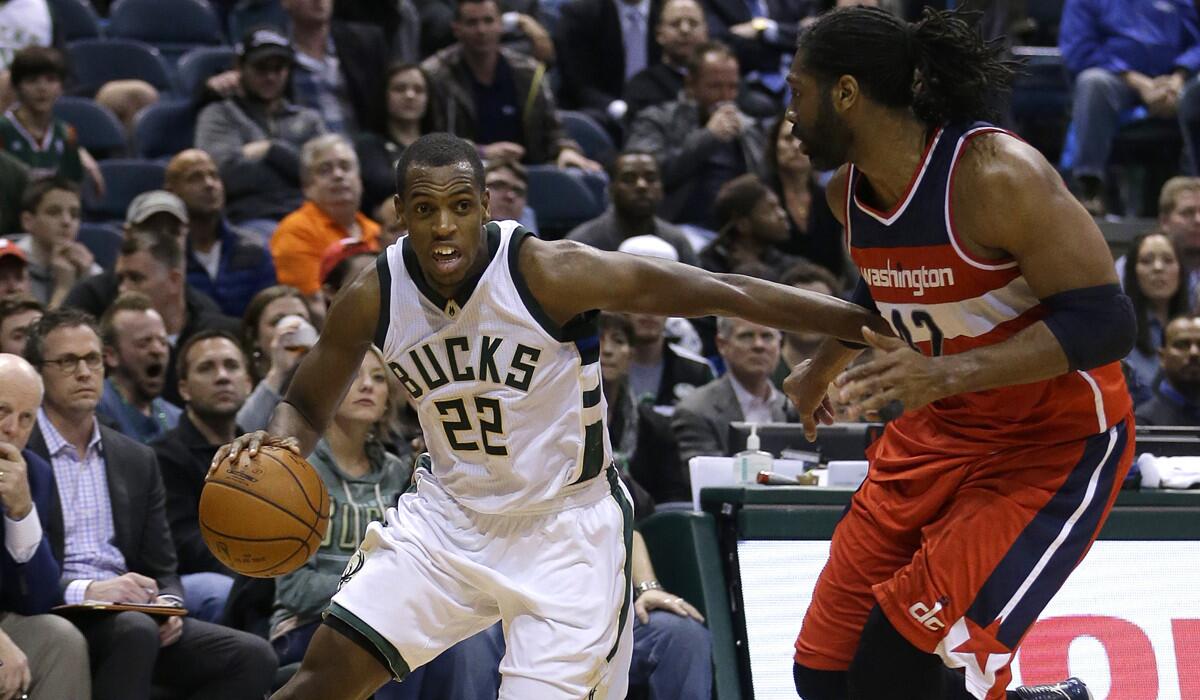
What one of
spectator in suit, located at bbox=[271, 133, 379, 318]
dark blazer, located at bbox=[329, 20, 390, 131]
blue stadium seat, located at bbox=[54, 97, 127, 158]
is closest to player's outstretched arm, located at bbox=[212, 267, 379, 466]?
spectator in suit, located at bbox=[271, 133, 379, 318]

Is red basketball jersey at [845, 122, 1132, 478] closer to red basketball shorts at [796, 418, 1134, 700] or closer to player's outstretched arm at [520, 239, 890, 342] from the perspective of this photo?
red basketball shorts at [796, 418, 1134, 700]

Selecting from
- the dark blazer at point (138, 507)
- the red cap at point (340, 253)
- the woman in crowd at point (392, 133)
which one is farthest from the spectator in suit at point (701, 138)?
the dark blazer at point (138, 507)

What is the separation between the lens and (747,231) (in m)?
9.15

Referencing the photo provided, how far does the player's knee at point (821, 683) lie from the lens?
433 cm

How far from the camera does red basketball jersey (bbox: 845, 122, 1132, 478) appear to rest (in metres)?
3.95

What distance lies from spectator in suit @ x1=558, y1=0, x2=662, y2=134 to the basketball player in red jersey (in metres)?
7.33

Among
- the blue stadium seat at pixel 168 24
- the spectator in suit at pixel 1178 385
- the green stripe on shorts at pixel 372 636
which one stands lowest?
the spectator in suit at pixel 1178 385

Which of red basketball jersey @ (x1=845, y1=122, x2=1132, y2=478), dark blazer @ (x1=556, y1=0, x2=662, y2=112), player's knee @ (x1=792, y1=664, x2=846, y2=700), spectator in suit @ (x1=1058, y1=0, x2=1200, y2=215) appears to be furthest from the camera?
dark blazer @ (x1=556, y1=0, x2=662, y2=112)

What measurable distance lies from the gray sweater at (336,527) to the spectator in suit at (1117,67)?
630 cm

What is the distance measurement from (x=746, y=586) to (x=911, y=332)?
1.61 metres

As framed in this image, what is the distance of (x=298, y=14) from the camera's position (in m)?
10.1

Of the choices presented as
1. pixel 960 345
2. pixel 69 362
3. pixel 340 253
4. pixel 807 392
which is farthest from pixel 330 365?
pixel 340 253

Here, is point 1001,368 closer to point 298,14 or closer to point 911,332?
point 911,332

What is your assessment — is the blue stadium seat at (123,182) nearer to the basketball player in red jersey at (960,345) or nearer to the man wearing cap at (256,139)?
the man wearing cap at (256,139)
